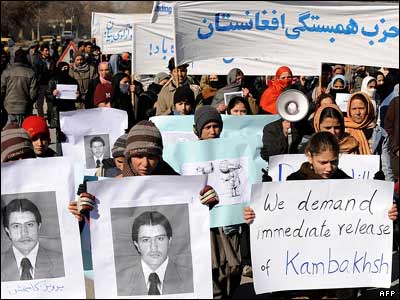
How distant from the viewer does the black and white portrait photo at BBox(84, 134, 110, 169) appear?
23.9 feet

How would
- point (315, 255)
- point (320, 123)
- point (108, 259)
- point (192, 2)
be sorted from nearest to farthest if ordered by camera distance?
point (108, 259), point (315, 255), point (320, 123), point (192, 2)

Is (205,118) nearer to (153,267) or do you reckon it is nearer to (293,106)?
(293,106)

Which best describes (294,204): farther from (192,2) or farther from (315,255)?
(192,2)

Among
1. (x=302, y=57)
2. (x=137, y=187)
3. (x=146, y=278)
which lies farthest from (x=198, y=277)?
(x=302, y=57)

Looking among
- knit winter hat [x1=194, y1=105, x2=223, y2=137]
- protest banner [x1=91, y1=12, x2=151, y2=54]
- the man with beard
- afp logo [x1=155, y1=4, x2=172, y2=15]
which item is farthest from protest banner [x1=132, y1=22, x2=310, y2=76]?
knit winter hat [x1=194, y1=105, x2=223, y2=137]

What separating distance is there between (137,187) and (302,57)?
4399 mm

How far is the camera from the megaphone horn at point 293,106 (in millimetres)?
6102

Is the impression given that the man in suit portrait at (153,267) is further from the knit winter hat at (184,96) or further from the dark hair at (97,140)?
the dark hair at (97,140)

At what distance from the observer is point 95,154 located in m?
7.32

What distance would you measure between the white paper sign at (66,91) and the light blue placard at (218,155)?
18.1 feet

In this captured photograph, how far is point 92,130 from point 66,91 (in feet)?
11.7

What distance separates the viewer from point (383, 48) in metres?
8.35

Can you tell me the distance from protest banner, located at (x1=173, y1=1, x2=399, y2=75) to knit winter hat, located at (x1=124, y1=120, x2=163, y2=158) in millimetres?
3434

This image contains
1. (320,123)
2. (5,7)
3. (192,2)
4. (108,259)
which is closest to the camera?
(108,259)
